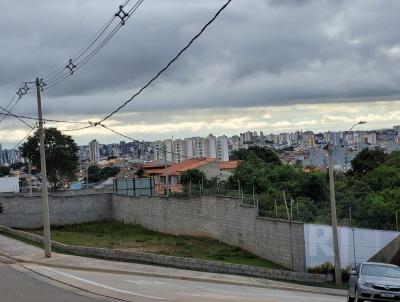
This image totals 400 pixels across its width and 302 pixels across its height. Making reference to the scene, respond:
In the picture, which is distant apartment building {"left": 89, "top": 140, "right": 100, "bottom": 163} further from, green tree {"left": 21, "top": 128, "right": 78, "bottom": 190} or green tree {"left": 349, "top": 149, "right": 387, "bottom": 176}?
green tree {"left": 349, "top": 149, "right": 387, "bottom": 176}

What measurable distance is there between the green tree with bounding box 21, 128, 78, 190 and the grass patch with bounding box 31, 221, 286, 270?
30207 millimetres

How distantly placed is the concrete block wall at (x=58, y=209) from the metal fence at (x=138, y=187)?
6.65 feet

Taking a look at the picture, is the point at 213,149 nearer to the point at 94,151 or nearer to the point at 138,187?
the point at 94,151

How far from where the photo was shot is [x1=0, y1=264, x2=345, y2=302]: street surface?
18.2 m

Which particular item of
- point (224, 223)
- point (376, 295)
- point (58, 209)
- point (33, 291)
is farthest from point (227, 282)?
point (58, 209)

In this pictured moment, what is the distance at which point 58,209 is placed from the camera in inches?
2088

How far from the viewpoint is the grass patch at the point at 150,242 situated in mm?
33844

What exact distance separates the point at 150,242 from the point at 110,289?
65.5 ft

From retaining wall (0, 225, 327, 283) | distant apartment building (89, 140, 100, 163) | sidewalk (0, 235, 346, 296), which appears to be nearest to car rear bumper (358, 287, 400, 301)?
sidewalk (0, 235, 346, 296)

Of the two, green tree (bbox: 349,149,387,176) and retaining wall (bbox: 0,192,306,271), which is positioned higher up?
green tree (bbox: 349,149,387,176)

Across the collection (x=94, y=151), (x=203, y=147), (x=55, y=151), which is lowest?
(x=55, y=151)

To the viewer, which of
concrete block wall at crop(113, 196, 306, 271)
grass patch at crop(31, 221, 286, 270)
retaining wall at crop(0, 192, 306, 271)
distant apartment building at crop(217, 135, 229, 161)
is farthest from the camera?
distant apartment building at crop(217, 135, 229, 161)

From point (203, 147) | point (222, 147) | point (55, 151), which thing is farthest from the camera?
point (203, 147)

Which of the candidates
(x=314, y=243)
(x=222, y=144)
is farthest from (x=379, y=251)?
(x=222, y=144)
